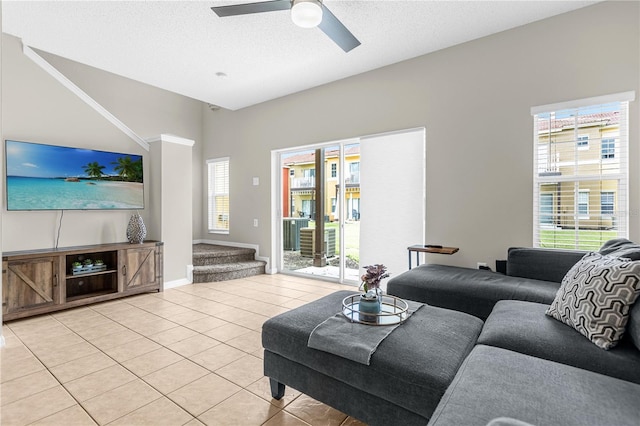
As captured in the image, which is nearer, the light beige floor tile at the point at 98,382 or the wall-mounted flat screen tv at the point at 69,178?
the light beige floor tile at the point at 98,382

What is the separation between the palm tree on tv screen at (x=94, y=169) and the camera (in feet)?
13.0

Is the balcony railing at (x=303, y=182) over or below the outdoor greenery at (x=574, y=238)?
over

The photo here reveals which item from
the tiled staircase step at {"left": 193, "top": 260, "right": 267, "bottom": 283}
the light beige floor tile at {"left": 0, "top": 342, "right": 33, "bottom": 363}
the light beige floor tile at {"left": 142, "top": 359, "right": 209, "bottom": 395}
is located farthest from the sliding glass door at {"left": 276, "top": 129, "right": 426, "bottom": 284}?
the light beige floor tile at {"left": 0, "top": 342, "right": 33, "bottom": 363}

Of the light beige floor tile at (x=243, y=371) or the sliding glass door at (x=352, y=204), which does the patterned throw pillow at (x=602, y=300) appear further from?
the sliding glass door at (x=352, y=204)

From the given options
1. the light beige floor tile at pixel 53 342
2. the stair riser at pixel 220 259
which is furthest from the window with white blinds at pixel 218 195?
the light beige floor tile at pixel 53 342

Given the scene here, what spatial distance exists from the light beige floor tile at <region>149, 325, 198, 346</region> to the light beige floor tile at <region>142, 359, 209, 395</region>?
47 cm

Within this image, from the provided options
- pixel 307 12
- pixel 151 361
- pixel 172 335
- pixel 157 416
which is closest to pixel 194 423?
pixel 157 416

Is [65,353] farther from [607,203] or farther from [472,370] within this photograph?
[607,203]

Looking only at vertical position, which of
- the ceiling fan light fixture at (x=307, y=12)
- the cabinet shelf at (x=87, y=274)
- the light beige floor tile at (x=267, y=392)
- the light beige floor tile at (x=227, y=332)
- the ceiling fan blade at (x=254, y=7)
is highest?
the ceiling fan blade at (x=254, y=7)

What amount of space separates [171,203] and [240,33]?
2558mm

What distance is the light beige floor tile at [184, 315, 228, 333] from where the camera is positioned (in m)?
3.03

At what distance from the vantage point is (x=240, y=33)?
10.8 ft

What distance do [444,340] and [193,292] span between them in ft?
12.1

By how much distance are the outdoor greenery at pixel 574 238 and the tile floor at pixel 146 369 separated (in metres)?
2.70
